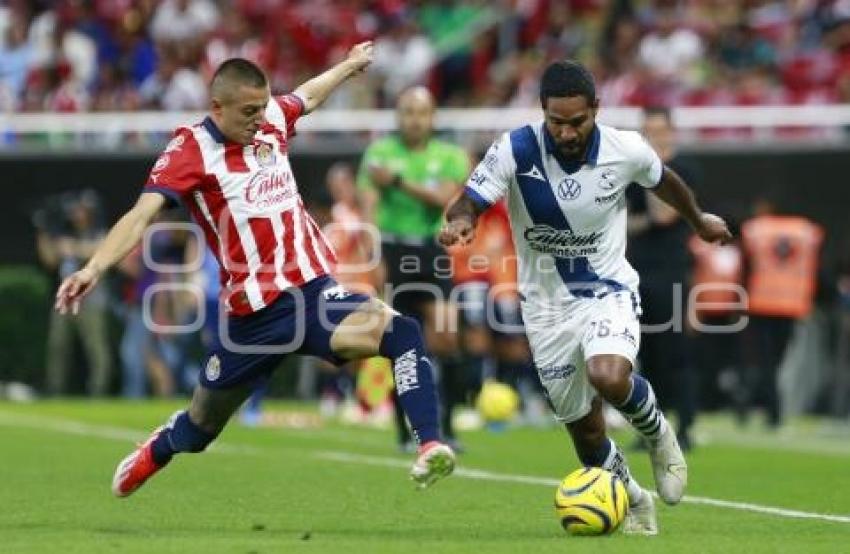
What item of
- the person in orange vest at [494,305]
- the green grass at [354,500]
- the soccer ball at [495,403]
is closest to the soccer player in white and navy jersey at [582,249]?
the green grass at [354,500]

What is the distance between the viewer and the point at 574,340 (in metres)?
10.1

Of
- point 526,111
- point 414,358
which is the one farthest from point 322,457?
point 526,111

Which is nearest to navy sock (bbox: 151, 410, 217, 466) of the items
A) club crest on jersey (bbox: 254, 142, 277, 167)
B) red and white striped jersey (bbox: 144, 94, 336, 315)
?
red and white striped jersey (bbox: 144, 94, 336, 315)

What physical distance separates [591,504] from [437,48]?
19.3 metres

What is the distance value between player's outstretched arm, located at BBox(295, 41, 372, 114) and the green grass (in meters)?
2.05

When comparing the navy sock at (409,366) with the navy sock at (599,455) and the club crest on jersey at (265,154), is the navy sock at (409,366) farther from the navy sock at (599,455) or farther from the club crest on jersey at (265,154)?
the club crest on jersey at (265,154)

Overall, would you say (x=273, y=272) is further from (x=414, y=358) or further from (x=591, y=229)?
(x=591, y=229)

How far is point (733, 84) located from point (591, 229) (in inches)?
646

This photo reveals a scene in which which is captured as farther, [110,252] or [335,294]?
[335,294]

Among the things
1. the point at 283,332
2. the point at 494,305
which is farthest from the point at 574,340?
the point at 494,305

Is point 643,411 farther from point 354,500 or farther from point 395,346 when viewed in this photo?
point 354,500

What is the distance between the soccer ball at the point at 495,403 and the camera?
62.5 feet

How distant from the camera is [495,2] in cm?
2908

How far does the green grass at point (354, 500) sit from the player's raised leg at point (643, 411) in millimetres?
227
